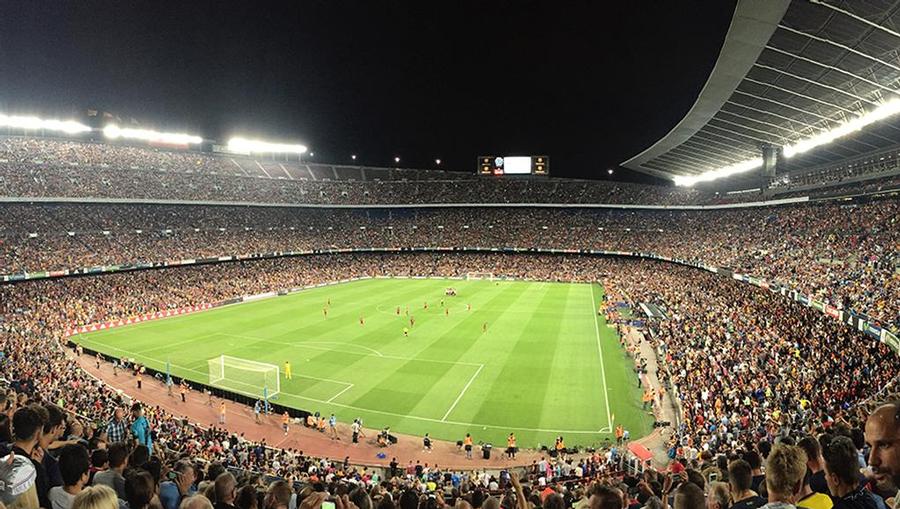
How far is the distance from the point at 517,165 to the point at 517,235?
15.0 m

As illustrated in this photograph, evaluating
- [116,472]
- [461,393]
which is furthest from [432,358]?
[116,472]

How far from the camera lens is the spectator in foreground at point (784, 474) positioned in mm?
3607

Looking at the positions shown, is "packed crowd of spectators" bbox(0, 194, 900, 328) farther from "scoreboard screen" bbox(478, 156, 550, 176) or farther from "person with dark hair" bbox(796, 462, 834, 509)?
"person with dark hair" bbox(796, 462, 834, 509)

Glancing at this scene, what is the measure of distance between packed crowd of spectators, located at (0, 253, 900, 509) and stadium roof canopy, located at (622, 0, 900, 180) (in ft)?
36.8

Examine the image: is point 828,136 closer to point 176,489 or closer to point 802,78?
point 802,78

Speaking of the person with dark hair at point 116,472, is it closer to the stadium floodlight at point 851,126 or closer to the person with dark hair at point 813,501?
the person with dark hair at point 813,501

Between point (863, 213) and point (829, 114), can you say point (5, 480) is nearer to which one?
point (829, 114)

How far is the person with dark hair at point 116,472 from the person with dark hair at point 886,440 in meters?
6.53

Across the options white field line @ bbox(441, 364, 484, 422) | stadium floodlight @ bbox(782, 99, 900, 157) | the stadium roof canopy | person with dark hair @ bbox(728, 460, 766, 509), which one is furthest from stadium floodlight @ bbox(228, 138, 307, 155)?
person with dark hair @ bbox(728, 460, 766, 509)

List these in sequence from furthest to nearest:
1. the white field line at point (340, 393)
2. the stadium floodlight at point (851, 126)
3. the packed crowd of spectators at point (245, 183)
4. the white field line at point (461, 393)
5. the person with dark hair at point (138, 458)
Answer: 1. the packed crowd of spectators at point (245, 183)
2. the white field line at point (340, 393)
3. the white field line at point (461, 393)
4. the stadium floodlight at point (851, 126)
5. the person with dark hair at point (138, 458)

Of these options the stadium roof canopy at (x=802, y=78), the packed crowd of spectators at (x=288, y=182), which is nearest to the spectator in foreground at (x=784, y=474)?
the stadium roof canopy at (x=802, y=78)

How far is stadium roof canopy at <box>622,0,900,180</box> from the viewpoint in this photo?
60.6 ft

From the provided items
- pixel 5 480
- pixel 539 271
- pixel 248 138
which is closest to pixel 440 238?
pixel 539 271

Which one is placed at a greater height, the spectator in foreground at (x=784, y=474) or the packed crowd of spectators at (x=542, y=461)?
the spectator in foreground at (x=784, y=474)
